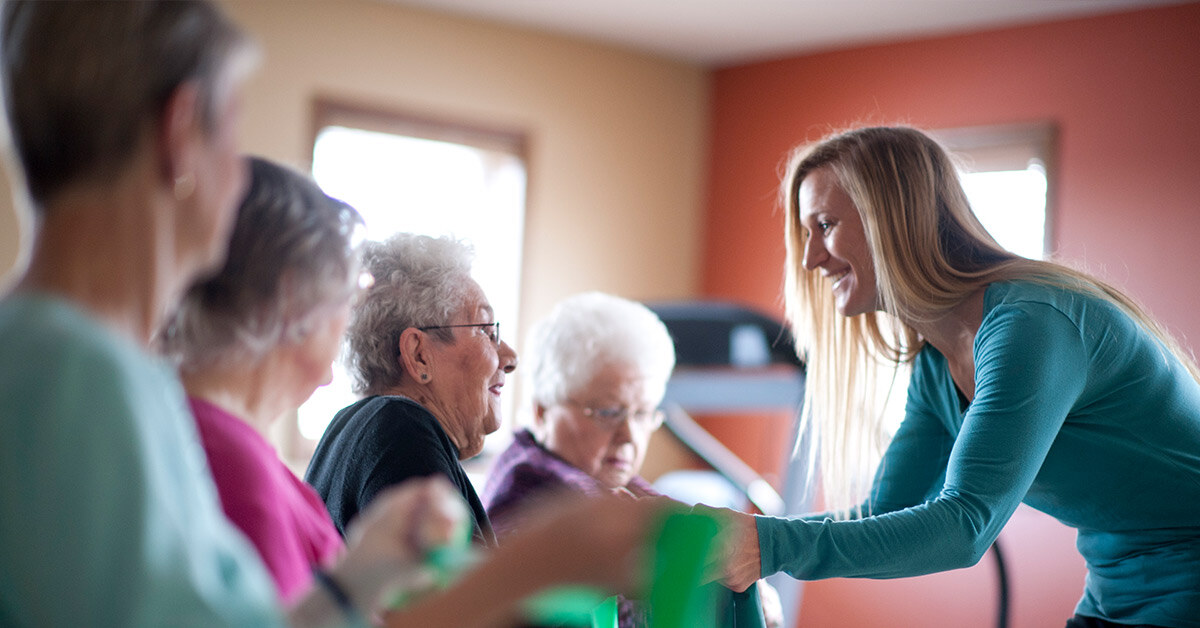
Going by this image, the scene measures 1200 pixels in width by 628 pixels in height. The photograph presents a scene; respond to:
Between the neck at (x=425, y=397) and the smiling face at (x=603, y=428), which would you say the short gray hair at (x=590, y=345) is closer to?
the smiling face at (x=603, y=428)

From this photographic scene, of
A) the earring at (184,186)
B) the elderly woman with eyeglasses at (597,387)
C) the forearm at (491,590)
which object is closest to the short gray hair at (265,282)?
the earring at (184,186)

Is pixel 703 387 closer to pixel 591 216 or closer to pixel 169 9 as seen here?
pixel 591 216

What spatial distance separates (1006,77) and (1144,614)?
12.2 feet

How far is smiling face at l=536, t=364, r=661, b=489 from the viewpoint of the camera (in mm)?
2133

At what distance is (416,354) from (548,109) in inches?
163

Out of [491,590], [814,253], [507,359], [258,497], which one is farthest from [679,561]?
[814,253]

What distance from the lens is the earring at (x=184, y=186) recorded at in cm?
75

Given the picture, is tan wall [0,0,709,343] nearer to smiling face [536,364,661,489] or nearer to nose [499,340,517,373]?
smiling face [536,364,661,489]

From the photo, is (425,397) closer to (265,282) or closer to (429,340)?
(429,340)

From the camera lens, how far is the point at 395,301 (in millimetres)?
1645

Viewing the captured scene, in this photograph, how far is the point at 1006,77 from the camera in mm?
4859

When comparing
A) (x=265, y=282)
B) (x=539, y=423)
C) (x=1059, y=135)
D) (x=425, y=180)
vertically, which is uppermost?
(x=1059, y=135)

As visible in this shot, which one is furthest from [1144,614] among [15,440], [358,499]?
[15,440]

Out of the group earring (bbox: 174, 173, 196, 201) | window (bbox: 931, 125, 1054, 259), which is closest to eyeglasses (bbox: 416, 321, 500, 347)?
earring (bbox: 174, 173, 196, 201)
